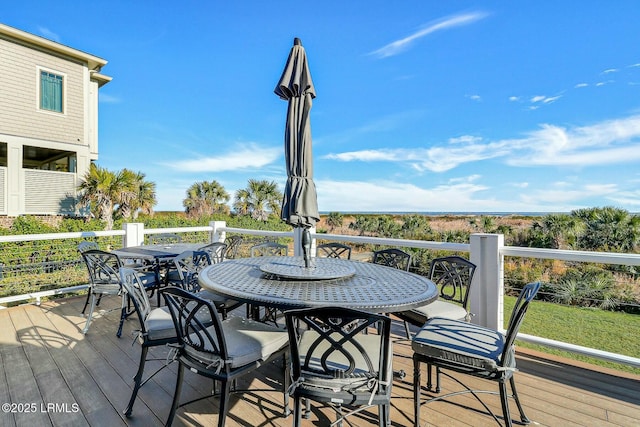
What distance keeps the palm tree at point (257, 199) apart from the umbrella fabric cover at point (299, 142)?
14346 millimetres

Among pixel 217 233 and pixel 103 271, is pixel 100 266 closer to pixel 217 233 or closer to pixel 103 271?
pixel 103 271

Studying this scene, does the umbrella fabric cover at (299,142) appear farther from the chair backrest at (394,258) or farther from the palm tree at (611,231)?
the palm tree at (611,231)

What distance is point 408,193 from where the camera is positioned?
3077cm

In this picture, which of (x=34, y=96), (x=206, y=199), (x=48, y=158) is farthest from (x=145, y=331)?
(x=206, y=199)

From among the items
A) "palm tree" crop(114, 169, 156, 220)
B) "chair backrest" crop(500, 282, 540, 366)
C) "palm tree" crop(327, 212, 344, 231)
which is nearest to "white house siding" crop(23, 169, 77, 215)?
"palm tree" crop(114, 169, 156, 220)

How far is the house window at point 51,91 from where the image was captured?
1050cm

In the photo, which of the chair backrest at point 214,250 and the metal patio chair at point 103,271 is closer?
the metal patio chair at point 103,271

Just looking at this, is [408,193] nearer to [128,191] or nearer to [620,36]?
[620,36]

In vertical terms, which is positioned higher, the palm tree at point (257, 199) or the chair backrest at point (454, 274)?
the palm tree at point (257, 199)

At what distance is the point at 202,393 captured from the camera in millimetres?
2252

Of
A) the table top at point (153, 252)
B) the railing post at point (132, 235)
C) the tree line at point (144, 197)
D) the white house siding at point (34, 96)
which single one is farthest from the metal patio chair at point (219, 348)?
the white house siding at point (34, 96)

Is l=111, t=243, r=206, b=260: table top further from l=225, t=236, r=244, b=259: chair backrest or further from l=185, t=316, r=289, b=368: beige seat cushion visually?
l=185, t=316, r=289, b=368: beige seat cushion

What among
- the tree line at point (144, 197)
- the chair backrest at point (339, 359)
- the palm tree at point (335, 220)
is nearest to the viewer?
the chair backrest at point (339, 359)

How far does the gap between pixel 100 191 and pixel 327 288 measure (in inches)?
460
